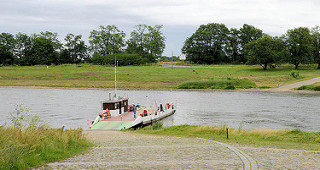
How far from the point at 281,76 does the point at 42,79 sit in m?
61.6

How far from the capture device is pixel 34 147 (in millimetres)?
13773

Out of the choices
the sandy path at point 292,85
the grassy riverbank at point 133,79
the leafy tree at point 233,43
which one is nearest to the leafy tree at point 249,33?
the leafy tree at point 233,43

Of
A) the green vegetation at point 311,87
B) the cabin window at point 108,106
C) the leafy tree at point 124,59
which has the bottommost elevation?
the cabin window at point 108,106

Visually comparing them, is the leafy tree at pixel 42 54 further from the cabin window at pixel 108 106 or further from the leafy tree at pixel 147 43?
the cabin window at pixel 108 106

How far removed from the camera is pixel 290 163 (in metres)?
13.5

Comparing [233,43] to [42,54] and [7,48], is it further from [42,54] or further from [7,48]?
[7,48]

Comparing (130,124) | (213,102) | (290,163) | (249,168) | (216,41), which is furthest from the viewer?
(216,41)

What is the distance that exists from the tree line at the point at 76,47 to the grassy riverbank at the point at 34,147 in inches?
4176

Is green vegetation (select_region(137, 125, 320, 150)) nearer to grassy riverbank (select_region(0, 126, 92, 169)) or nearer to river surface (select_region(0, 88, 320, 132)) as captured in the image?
river surface (select_region(0, 88, 320, 132))

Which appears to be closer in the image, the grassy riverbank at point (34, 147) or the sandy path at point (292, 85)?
the grassy riverbank at point (34, 147)

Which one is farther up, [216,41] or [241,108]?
[216,41]

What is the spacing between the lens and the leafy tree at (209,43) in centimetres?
13012

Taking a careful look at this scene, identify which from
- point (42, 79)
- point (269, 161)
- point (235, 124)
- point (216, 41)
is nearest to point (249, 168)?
point (269, 161)

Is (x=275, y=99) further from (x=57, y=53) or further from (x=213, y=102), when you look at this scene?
(x=57, y=53)
